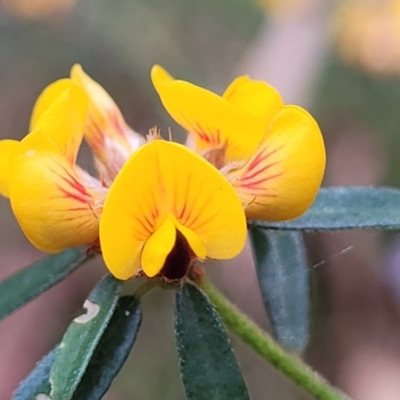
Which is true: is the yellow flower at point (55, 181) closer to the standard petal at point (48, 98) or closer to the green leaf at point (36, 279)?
the standard petal at point (48, 98)

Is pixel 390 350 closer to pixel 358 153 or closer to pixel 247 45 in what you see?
pixel 358 153

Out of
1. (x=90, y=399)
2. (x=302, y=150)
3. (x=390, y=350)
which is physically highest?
(x=302, y=150)

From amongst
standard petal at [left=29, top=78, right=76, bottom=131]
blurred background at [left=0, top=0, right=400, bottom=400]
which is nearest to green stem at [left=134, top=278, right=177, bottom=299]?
standard petal at [left=29, top=78, right=76, bottom=131]

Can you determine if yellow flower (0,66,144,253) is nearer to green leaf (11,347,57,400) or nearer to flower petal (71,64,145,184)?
flower petal (71,64,145,184)

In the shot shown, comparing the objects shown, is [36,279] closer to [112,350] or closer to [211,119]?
[112,350]

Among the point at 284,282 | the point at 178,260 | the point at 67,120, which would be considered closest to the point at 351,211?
the point at 284,282

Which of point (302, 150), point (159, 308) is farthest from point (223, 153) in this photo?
point (159, 308)
